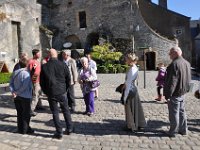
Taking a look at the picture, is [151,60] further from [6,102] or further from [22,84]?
[22,84]

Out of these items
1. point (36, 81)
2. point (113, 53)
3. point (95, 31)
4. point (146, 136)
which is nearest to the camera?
point (146, 136)

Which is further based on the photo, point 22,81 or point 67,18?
point 67,18

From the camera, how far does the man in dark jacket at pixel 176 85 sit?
6094 millimetres

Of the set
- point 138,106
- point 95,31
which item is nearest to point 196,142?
point 138,106

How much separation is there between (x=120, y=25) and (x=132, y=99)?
22401mm

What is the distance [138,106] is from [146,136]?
25.9 inches

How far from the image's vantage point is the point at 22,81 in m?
6.71

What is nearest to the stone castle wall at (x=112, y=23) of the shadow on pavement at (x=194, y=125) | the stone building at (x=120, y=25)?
the stone building at (x=120, y=25)

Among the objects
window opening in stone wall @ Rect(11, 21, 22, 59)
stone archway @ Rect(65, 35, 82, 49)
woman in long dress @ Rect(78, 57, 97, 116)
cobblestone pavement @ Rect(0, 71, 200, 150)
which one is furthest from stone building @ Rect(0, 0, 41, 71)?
woman in long dress @ Rect(78, 57, 97, 116)

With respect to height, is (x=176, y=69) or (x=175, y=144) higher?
(x=176, y=69)

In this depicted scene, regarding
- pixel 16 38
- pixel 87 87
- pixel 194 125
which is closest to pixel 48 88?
pixel 87 87

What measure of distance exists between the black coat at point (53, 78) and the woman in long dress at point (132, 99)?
1.35 m

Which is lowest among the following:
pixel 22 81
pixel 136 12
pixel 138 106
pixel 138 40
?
pixel 138 106

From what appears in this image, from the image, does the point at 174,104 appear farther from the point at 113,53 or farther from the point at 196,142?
the point at 113,53
